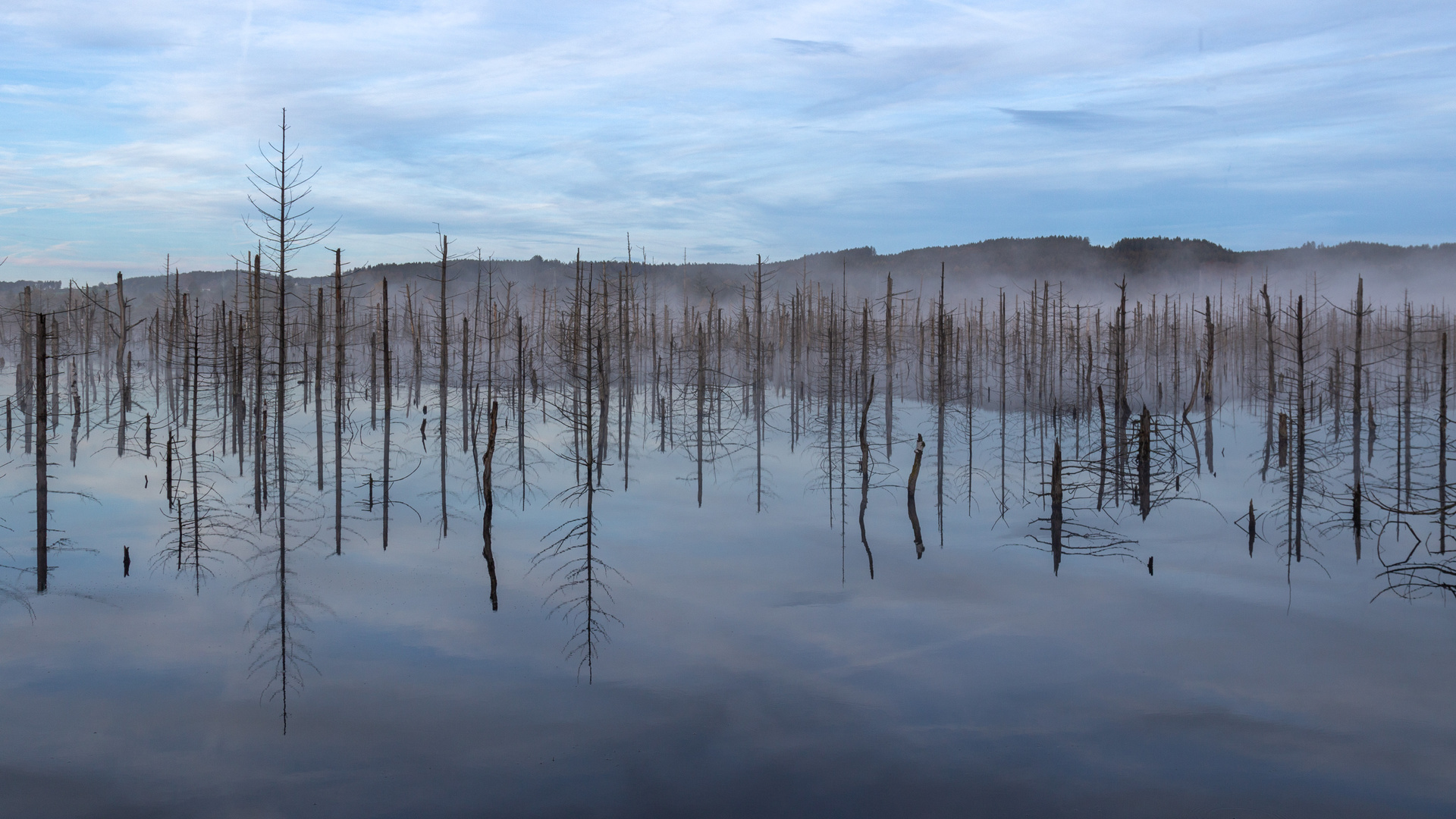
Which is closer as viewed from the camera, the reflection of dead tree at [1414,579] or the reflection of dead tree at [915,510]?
the reflection of dead tree at [1414,579]

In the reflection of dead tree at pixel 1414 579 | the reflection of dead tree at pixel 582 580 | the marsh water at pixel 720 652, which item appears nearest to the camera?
the marsh water at pixel 720 652

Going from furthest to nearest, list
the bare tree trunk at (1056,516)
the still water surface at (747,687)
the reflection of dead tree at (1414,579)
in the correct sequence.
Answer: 1. the bare tree trunk at (1056,516)
2. the reflection of dead tree at (1414,579)
3. the still water surface at (747,687)

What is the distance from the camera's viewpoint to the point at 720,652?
15.9 metres

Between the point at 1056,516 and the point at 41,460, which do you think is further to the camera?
the point at 1056,516

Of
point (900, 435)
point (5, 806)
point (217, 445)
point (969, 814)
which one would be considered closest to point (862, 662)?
point (969, 814)

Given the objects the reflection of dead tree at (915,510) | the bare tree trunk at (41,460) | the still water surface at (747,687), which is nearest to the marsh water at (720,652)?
the still water surface at (747,687)

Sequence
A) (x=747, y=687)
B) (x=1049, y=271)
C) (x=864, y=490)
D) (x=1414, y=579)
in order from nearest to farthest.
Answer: (x=747, y=687) < (x=1414, y=579) < (x=864, y=490) < (x=1049, y=271)

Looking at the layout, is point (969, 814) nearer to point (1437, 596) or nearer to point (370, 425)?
point (1437, 596)

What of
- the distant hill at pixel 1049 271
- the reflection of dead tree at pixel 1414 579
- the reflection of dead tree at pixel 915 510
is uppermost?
the distant hill at pixel 1049 271

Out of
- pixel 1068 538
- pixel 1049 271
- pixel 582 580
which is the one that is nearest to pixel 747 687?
pixel 582 580

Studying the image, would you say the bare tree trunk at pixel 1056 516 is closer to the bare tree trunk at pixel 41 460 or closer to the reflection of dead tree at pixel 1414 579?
the reflection of dead tree at pixel 1414 579

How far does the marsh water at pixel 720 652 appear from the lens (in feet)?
37.1

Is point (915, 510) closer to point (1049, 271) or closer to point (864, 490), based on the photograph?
point (864, 490)

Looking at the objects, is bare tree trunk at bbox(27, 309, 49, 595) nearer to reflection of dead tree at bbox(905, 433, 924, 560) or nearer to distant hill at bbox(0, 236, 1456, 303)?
reflection of dead tree at bbox(905, 433, 924, 560)
